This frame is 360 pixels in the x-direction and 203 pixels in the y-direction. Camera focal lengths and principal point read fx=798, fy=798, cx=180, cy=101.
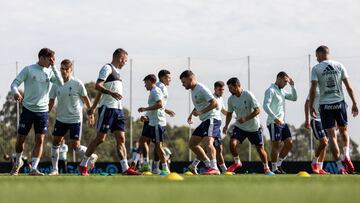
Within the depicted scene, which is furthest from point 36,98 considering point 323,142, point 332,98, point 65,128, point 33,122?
point 323,142

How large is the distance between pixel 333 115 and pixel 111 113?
3.30 metres

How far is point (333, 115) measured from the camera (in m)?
11.5

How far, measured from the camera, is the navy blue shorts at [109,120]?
39.2ft

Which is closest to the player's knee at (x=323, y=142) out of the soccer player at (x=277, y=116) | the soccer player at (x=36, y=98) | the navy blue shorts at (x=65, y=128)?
the soccer player at (x=277, y=116)

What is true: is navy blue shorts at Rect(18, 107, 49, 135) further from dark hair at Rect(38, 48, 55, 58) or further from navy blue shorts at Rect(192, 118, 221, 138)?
navy blue shorts at Rect(192, 118, 221, 138)

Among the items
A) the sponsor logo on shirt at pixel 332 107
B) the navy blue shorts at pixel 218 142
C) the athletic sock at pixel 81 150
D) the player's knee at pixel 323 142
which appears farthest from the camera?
the navy blue shorts at pixel 218 142

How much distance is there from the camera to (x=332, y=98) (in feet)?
38.1

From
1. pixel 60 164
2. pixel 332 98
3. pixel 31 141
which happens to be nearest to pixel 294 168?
pixel 60 164

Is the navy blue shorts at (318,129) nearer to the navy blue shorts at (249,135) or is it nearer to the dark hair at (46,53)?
the navy blue shorts at (249,135)

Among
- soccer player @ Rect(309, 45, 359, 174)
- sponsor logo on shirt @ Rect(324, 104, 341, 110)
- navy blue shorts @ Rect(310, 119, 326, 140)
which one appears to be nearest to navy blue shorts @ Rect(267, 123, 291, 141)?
navy blue shorts @ Rect(310, 119, 326, 140)

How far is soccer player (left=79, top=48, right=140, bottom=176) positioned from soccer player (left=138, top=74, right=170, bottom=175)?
2.17 m

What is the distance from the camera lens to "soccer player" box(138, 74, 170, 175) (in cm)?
1450

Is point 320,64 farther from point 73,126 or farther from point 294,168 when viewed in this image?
point 294,168

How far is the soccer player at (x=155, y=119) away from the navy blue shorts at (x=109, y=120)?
219cm
